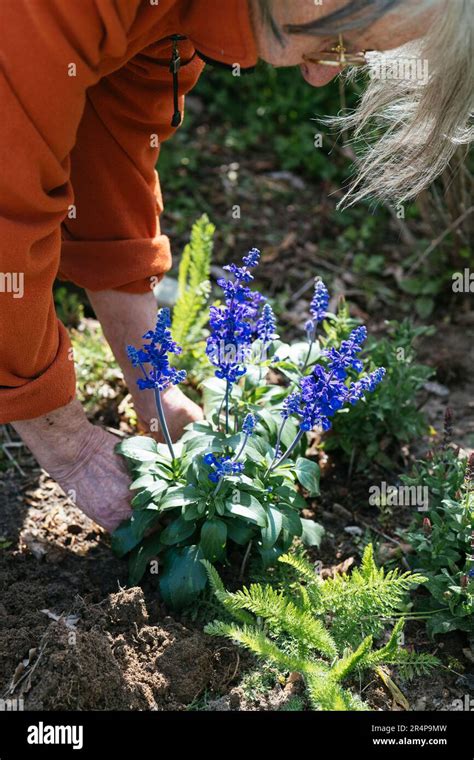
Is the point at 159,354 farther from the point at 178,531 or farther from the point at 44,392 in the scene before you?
the point at 178,531

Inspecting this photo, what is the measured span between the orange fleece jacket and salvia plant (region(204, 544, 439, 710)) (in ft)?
2.35

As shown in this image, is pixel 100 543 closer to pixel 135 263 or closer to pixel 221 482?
pixel 221 482

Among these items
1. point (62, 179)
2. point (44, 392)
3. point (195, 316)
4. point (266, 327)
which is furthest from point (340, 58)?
point (195, 316)

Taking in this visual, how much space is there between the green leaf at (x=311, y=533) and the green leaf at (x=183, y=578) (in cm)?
33

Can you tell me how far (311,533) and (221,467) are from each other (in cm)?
45

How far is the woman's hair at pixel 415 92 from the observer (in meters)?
1.84

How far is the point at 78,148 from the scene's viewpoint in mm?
2473

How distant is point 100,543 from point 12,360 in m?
0.73

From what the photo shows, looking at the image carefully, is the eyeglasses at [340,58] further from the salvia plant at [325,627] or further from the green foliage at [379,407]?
the salvia plant at [325,627]

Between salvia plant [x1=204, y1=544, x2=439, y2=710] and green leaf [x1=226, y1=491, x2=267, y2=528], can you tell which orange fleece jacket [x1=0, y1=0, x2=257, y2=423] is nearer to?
green leaf [x1=226, y1=491, x2=267, y2=528]

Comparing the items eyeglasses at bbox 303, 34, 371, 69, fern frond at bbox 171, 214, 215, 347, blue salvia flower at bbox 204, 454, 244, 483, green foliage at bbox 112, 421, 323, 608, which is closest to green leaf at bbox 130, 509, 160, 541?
green foliage at bbox 112, 421, 323, 608

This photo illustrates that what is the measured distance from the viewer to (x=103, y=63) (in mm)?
1907

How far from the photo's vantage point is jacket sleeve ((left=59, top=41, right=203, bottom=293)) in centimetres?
239

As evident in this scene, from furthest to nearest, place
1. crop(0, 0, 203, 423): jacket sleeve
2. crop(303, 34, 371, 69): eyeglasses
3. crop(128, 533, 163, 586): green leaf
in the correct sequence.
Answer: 1. crop(128, 533, 163, 586): green leaf
2. crop(303, 34, 371, 69): eyeglasses
3. crop(0, 0, 203, 423): jacket sleeve
